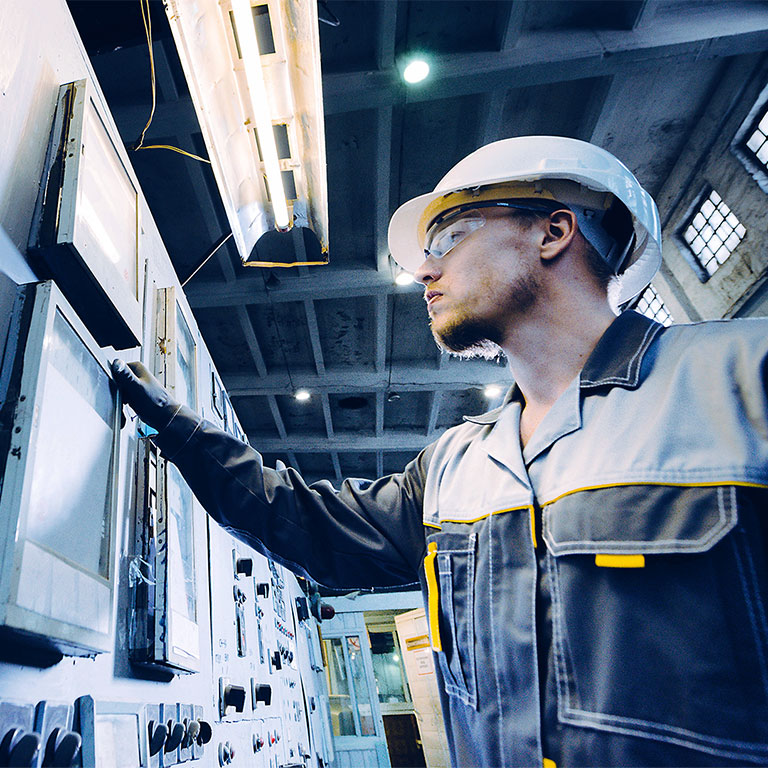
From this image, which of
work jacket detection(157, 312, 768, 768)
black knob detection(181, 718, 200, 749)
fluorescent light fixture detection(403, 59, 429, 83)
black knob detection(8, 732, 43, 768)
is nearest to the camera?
black knob detection(8, 732, 43, 768)

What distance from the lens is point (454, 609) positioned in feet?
3.58

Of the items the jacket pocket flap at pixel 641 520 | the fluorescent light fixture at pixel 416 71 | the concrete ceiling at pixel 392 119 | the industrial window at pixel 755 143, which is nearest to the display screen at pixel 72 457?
the jacket pocket flap at pixel 641 520

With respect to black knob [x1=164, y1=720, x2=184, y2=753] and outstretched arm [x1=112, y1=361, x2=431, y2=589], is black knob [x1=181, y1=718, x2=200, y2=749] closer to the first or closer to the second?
black knob [x1=164, y1=720, x2=184, y2=753]

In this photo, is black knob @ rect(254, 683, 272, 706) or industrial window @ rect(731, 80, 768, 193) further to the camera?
industrial window @ rect(731, 80, 768, 193)

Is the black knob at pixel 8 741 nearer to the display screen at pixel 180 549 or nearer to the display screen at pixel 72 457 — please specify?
the display screen at pixel 72 457

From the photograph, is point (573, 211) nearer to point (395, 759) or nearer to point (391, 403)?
point (391, 403)

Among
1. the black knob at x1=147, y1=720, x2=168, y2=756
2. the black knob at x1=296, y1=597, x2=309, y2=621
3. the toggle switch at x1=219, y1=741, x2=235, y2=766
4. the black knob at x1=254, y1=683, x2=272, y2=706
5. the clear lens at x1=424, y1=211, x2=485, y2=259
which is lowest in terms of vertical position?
the toggle switch at x1=219, y1=741, x2=235, y2=766

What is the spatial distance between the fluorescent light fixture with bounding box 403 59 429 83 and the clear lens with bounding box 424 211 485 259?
2.47 meters

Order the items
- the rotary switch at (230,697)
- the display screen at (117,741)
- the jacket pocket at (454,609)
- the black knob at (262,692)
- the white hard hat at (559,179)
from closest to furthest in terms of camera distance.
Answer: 1. the display screen at (117,741)
2. the jacket pocket at (454,609)
3. the white hard hat at (559,179)
4. the rotary switch at (230,697)
5. the black knob at (262,692)

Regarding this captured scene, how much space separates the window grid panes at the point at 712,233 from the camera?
462 cm

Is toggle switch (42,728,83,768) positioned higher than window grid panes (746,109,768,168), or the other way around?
window grid panes (746,109,768,168)

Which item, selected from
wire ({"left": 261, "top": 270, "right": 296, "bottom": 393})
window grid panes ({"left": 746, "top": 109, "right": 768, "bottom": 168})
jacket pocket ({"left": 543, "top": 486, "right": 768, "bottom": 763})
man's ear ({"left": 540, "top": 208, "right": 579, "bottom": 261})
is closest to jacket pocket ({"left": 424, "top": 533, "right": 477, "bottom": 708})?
jacket pocket ({"left": 543, "top": 486, "right": 768, "bottom": 763})

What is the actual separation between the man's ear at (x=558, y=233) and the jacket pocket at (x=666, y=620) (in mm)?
719

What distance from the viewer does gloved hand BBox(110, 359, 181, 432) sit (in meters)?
1.19
